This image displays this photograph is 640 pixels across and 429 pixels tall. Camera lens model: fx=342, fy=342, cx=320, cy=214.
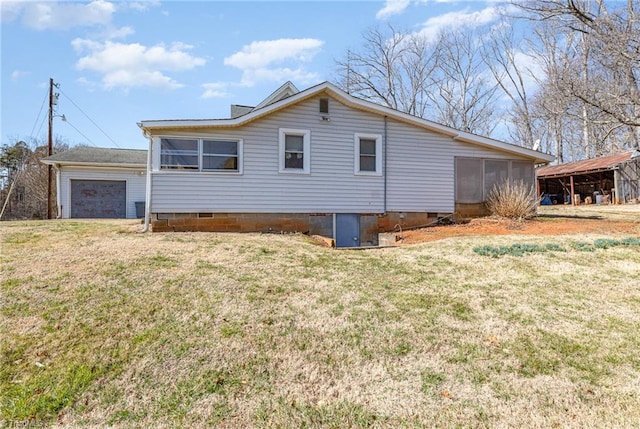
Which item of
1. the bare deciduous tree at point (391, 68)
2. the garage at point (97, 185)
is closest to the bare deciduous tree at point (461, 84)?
the bare deciduous tree at point (391, 68)

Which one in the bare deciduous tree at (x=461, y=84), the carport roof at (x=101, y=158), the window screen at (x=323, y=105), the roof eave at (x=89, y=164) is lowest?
the roof eave at (x=89, y=164)

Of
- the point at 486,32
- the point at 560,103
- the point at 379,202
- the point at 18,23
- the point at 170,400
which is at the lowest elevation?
the point at 170,400

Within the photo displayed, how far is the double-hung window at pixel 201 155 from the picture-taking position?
29.5ft

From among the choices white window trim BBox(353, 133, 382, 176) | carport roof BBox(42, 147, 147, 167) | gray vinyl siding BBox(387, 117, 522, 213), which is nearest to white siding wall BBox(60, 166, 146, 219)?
carport roof BBox(42, 147, 147, 167)

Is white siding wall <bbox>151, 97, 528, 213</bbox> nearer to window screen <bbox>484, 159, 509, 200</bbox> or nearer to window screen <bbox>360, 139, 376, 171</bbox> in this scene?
window screen <bbox>360, 139, 376, 171</bbox>

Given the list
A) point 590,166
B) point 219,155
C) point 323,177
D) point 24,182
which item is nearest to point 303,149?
point 323,177

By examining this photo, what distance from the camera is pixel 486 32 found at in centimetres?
2950

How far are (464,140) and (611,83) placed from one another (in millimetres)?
6456

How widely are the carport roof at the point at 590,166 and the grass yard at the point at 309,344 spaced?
19389 mm

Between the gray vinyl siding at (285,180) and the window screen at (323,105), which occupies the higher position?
the window screen at (323,105)

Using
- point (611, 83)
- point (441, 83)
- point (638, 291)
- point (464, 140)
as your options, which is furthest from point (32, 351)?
point (441, 83)

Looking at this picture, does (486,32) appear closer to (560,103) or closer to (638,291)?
(560,103)

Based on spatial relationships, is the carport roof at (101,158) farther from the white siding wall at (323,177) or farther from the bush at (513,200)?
the bush at (513,200)

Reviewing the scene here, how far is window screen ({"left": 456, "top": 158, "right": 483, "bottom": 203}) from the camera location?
11320 mm
